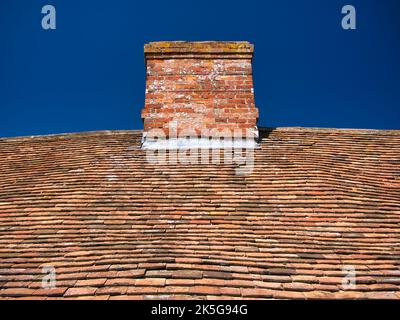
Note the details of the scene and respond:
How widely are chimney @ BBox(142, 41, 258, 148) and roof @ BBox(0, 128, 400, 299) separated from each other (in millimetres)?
653

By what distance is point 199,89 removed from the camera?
648 cm

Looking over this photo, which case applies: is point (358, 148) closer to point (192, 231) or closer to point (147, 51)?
point (192, 231)

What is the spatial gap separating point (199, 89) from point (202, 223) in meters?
3.25

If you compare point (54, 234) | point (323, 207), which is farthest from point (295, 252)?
point (54, 234)

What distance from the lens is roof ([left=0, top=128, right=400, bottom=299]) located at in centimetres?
301

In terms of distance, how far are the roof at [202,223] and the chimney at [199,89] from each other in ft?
2.14

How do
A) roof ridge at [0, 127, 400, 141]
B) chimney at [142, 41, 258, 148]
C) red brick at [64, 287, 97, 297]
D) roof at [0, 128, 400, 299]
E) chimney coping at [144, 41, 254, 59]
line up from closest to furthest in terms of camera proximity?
red brick at [64, 287, 97, 297] < roof at [0, 128, 400, 299] < chimney at [142, 41, 258, 148] < chimney coping at [144, 41, 254, 59] < roof ridge at [0, 127, 400, 141]

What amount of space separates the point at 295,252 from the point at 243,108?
3395 millimetres

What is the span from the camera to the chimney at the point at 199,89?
6172mm

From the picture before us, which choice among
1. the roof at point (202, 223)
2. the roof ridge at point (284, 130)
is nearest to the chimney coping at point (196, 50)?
the roof ridge at point (284, 130)

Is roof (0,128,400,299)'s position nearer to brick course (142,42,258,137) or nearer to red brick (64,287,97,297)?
red brick (64,287,97,297)

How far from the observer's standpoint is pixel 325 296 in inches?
112


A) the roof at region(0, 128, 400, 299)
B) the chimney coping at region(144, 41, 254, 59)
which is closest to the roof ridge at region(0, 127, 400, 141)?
the roof at region(0, 128, 400, 299)

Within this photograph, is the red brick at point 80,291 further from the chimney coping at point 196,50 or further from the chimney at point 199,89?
the chimney coping at point 196,50
